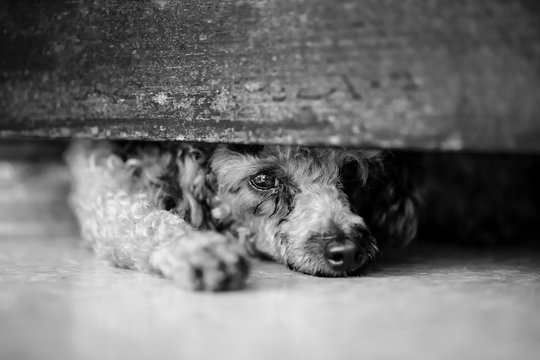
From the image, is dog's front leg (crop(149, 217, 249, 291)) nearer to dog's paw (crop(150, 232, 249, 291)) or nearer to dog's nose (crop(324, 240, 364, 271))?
dog's paw (crop(150, 232, 249, 291))

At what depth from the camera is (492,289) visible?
187 cm

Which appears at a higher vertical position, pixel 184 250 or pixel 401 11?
pixel 401 11

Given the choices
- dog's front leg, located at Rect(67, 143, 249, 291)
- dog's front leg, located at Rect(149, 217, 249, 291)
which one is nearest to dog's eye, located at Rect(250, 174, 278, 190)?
dog's front leg, located at Rect(67, 143, 249, 291)

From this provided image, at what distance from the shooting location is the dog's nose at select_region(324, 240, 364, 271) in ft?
6.74

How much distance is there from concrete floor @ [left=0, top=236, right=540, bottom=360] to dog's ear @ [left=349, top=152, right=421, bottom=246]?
0.40 metres

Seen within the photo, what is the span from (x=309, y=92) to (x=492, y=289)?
0.83 metres

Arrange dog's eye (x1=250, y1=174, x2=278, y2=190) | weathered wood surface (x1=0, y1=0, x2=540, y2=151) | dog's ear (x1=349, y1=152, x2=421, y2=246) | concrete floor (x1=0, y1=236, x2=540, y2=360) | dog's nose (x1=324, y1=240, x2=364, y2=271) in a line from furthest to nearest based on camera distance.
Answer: dog's ear (x1=349, y1=152, x2=421, y2=246), dog's eye (x1=250, y1=174, x2=278, y2=190), dog's nose (x1=324, y1=240, x2=364, y2=271), weathered wood surface (x1=0, y1=0, x2=540, y2=151), concrete floor (x1=0, y1=236, x2=540, y2=360)

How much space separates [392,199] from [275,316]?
116 cm

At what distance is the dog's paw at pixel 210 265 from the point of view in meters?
1.77

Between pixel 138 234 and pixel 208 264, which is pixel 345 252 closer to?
pixel 208 264

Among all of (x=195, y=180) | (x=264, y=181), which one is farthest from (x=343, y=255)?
(x=195, y=180)

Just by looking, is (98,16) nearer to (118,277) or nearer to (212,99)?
(212,99)

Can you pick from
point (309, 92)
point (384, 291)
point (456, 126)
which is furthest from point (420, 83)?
point (384, 291)

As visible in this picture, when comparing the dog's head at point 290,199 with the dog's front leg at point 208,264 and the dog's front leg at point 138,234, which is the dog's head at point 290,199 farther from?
the dog's front leg at point 208,264
